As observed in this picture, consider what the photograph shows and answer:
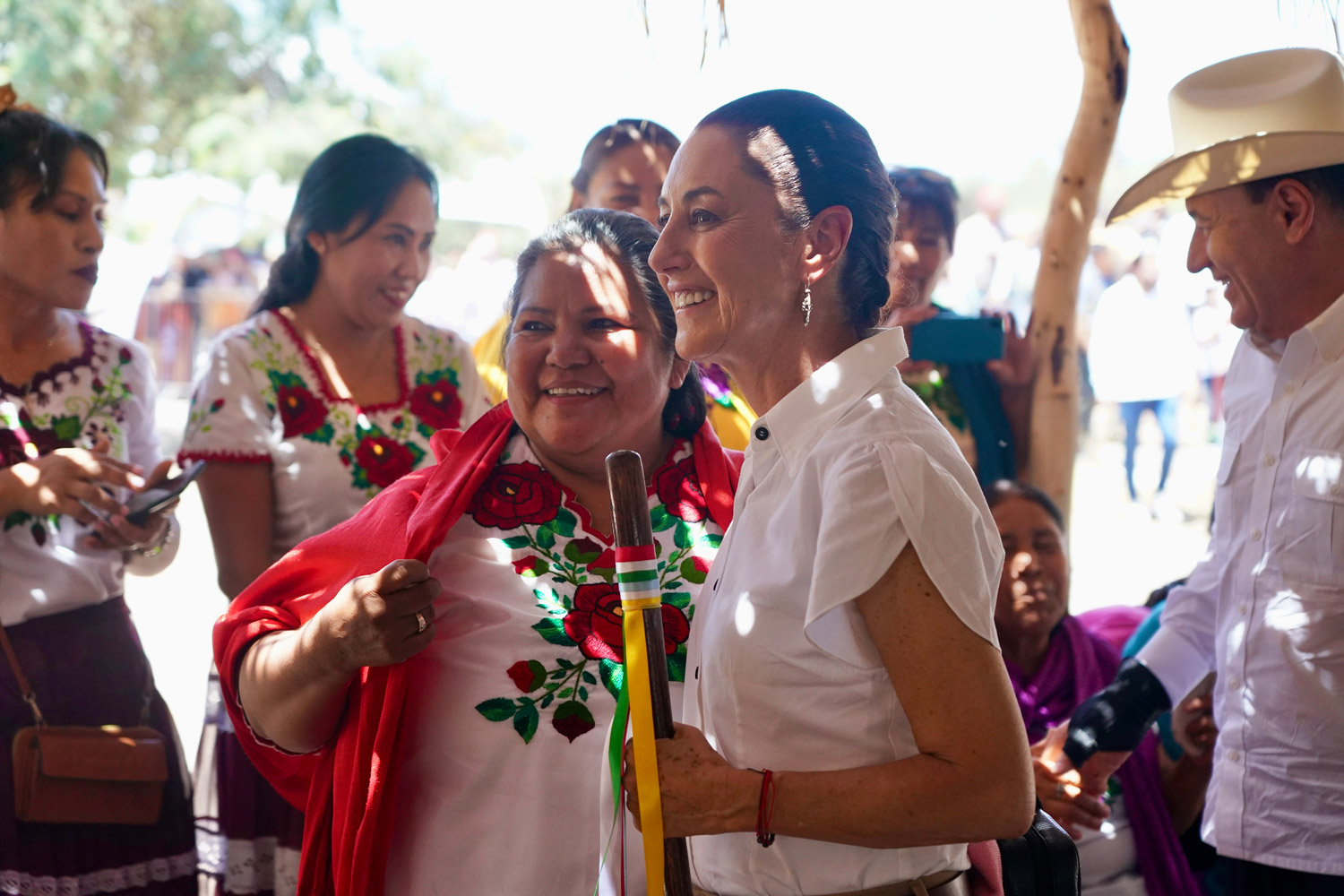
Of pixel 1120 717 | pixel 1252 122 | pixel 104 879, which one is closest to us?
pixel 1252 122

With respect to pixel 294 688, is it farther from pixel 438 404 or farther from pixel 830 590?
pixel 438 404

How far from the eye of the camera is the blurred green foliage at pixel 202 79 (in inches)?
786

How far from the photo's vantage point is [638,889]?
1958 mm

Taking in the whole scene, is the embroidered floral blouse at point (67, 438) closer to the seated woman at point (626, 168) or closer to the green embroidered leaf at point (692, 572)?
the seated woman at point (626, 168)

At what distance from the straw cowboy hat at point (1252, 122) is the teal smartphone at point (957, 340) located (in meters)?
1.11

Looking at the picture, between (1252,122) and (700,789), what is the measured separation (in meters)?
1.83

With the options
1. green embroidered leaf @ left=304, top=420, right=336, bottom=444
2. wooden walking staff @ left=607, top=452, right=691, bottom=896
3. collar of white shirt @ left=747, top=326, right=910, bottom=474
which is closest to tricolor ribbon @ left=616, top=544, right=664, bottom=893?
wooden walking staff @ left=607, top=452, right=691, bottom=896

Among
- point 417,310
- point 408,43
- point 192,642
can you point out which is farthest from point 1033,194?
point 192,642

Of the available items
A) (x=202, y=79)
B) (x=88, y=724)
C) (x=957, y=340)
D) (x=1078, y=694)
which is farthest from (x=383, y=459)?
(x=202, y=79)

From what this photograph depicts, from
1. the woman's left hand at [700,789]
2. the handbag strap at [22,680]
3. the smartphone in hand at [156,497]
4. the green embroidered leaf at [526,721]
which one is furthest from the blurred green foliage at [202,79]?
the woman's left hand at [700,789]

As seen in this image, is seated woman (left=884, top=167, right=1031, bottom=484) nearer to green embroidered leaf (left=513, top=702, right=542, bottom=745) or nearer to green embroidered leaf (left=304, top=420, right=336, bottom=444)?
green embroidered leaf (left=304, top=420, right=336, bottom=444)

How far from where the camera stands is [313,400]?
10.8 feet

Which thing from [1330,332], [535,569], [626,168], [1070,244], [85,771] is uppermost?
[626,168]

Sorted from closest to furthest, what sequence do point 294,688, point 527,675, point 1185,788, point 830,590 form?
point 830,590
point 294,688
point 527,675
point 1185,788
